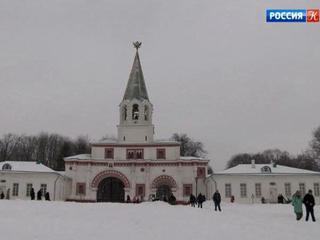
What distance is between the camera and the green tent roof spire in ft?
180

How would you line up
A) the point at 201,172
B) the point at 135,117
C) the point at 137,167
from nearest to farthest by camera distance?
the point at 137,167
the point at 201,172
the point at 135,117

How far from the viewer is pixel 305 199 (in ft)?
59.9

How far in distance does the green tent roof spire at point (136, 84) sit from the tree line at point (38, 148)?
2248 centimetres

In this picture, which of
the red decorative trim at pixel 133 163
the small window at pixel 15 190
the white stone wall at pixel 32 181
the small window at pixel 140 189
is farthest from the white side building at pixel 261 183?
the small window at pixel 15 190

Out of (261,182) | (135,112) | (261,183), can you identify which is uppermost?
(135,112)

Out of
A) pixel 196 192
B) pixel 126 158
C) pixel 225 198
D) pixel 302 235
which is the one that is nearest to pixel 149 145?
pixel 126 158

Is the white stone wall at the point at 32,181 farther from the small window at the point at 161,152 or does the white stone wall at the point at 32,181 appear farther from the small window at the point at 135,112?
the small window at the point at 161,152

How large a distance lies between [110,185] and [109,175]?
506cm

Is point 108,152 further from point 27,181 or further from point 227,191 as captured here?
point 227,191

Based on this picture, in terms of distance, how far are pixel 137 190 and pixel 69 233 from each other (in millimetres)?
37683

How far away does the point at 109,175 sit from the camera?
52.1 metres

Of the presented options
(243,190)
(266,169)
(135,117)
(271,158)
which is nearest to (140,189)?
(135,117)

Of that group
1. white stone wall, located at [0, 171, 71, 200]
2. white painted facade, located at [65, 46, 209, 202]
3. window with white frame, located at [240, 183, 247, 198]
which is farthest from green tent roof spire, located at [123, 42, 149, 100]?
window with white frame, located at [240, 183, 247, 198]

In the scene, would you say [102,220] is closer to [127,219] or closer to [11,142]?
[127,219]
